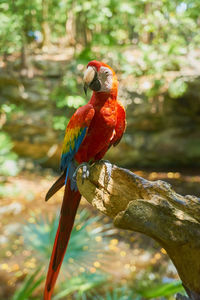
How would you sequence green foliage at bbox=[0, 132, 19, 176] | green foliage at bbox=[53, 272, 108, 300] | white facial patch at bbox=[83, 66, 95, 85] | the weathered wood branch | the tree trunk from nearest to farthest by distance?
the weathered wood branch, white facial patch at bbox=[83, 66, 95, 85], green foliage at bbox=[53, 272, 108, 300], green foliage at bbox=[0, 132, 19, 176], the tree trunk

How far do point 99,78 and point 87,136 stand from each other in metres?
0.21

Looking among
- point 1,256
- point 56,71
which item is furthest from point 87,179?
point 56,71

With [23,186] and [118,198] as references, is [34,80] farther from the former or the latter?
[118,198]

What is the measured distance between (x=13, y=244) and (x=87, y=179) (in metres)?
1.82

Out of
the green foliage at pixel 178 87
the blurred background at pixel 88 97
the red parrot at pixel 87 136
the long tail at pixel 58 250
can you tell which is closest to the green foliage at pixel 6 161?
the blurred background at pixel 88 97

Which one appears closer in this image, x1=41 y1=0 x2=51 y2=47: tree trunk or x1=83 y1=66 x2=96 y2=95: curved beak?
x1=83 y1=66 x2=96 y2=95: curved beak

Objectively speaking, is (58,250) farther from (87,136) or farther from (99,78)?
(99,78)

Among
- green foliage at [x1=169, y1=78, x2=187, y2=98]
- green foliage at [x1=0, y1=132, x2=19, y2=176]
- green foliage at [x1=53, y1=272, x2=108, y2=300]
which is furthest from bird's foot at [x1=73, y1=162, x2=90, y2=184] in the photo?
green foliage at [x1=169, y1=78, x2=187, y2=98]

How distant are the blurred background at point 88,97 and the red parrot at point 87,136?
3.60 feet

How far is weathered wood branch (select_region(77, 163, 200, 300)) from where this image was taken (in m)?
0.77

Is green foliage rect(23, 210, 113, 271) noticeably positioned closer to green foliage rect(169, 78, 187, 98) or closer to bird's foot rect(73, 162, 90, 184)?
bird's foot rect(73, 162, 90, 184)

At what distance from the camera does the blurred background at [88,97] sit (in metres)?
2.43

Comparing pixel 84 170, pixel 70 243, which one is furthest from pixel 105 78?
pixel 70 243

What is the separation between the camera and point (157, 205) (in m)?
0.78
